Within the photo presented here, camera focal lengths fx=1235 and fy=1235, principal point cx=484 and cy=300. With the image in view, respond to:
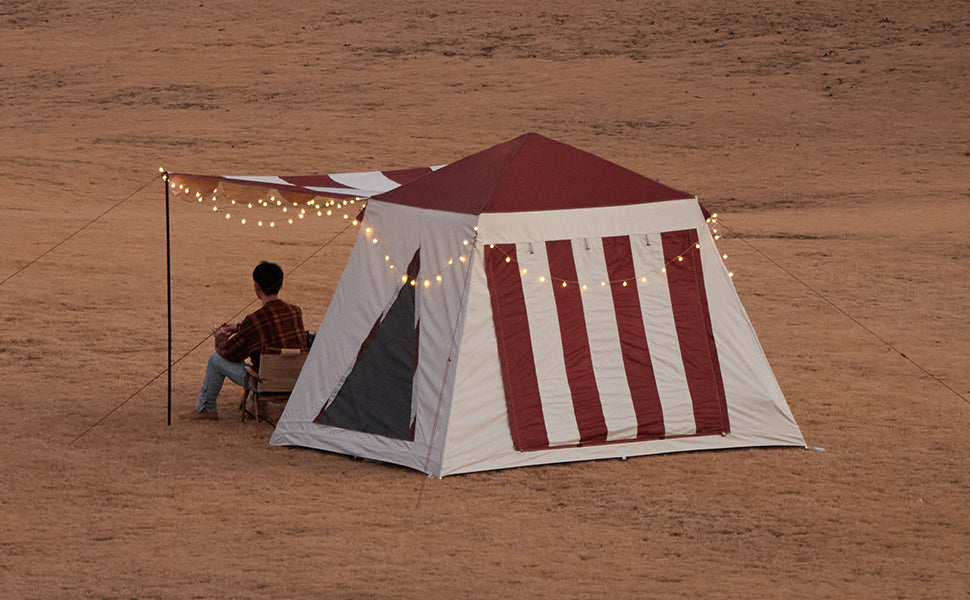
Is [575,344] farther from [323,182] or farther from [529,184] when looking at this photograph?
[323,182]

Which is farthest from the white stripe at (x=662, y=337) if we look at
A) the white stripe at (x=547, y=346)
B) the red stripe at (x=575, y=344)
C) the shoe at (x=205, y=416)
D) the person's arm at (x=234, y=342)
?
the shoe at (x=205, y=416)

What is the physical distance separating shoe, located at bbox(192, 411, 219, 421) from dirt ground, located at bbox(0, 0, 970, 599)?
0.13 m

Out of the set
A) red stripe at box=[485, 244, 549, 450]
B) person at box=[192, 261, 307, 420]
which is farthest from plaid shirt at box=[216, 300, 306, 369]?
red stripe at box=[485, 244, 549, 450]

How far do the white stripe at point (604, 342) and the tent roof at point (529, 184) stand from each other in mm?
378

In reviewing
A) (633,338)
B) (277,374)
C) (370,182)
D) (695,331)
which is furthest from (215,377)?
(695,331)

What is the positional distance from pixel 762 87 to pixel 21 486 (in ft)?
89.8

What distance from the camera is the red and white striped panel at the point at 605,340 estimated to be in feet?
28.0

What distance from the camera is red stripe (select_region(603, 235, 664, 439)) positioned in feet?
28.7

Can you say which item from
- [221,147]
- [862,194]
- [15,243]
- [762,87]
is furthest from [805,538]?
[762,87]

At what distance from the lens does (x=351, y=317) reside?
29.6 feet

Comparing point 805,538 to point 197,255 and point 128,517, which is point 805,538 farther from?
point 197,255

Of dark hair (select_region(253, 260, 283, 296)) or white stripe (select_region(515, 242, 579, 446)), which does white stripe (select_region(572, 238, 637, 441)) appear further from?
dark hair (select_region(253, 260, 283, 296))

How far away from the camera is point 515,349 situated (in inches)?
336

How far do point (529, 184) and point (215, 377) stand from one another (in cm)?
289
